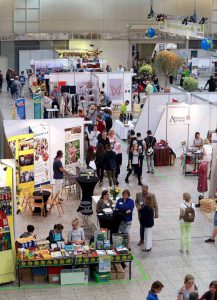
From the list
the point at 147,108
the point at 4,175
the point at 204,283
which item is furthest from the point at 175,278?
the point at 147,108

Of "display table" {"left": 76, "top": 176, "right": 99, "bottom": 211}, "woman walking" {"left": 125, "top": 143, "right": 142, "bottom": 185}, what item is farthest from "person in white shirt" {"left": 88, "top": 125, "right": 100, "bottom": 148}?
"display table" {"left": 76, "top": 176, "right": 99, "bottom": 211}

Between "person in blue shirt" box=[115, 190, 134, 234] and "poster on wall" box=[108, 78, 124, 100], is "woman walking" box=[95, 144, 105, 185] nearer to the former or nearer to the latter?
"person in blue shirt" box=[115, 190, 134, 234]

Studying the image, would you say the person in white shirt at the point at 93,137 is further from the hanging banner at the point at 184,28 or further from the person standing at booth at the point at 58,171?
the hanging banner at the point at 184,28

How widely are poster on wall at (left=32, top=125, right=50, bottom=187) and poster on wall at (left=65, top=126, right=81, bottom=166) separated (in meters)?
0.65

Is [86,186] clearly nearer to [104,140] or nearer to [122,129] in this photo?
[104,140]

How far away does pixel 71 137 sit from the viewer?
17.0 m

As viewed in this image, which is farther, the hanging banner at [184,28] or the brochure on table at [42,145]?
the hanging banner at [184,28]

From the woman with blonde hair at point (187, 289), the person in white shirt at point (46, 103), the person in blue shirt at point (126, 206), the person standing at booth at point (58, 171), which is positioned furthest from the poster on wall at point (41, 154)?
the person in white shirt at point (46, 103)

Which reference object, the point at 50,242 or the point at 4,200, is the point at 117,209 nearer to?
the point at 50,242

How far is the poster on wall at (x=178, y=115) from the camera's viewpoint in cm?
2003

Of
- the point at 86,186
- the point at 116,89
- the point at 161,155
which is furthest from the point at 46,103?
the point at 86,186

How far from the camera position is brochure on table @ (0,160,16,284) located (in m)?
11.0

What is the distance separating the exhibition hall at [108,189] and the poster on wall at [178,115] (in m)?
0.03

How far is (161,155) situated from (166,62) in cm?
1436
